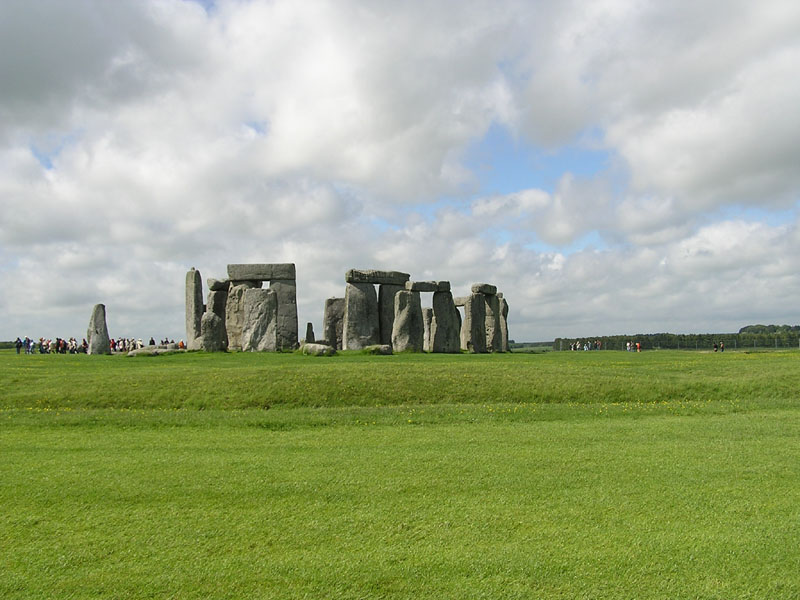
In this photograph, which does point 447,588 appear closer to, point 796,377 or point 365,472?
point 365,472

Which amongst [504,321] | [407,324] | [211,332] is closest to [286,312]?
[211,332]

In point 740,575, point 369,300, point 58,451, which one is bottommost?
point 740,575

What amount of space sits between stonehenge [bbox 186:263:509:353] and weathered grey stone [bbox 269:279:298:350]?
0.13ft

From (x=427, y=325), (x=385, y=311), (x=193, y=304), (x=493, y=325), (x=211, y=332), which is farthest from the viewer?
(x=427, y=325)

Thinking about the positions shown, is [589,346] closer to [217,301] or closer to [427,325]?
[427,325]

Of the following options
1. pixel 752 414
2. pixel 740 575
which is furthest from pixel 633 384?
pixel 740 575

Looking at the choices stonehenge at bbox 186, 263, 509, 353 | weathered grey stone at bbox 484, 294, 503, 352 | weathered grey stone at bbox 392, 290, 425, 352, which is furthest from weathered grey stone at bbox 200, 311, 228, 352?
weathered grey stone at bbox 484, 294, 503, 352

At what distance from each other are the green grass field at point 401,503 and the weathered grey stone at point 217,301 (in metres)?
19.0

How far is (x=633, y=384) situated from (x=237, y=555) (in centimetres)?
1294

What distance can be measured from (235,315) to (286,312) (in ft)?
11.2

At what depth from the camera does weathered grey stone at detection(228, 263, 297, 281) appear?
2819 cm

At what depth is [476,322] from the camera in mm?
32031

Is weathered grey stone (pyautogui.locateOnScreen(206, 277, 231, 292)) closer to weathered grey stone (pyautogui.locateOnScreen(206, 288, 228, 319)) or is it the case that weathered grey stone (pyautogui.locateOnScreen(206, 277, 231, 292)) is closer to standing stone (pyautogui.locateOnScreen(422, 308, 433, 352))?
weathered grey stone (pyautogui.locateOnScreen(206, 288, 228, 319))

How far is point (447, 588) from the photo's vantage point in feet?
14.9
